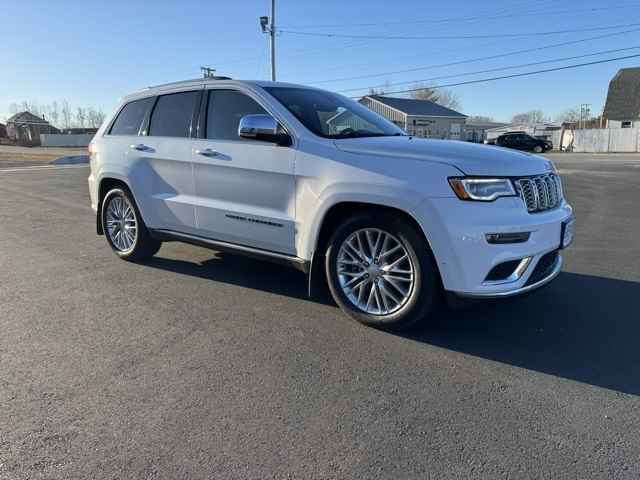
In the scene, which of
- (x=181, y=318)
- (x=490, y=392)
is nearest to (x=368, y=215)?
(x=490, y=392)

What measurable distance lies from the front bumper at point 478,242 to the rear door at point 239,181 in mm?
1280

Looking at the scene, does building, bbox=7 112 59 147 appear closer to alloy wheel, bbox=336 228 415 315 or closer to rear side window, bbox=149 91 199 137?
rear side window, bbox=149 91 199 137

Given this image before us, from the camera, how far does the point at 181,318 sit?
4.11 meters

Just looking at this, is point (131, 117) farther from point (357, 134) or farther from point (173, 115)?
point (357, 134)

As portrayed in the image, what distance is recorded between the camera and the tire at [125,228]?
220 inches

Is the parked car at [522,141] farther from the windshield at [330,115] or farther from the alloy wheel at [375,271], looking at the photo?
the alloy wheel at [375,271]

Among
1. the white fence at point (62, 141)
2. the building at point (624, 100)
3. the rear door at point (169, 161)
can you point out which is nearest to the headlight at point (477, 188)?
the rear door at point (169, 161)

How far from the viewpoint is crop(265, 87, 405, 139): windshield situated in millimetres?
4223

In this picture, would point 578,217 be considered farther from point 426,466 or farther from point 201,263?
point 426,466

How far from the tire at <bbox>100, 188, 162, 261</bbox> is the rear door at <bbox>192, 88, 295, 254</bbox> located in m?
1.10

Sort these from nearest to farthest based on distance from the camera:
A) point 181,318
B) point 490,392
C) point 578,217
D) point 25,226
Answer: point 490,392 → point 181,318 → point 25,226 → point 578,217

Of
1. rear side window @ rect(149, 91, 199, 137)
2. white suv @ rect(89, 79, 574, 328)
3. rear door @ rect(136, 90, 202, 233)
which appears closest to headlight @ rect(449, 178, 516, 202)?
white suv @ rect(89, 79, 574, 328)

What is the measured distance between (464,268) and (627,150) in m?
45.1

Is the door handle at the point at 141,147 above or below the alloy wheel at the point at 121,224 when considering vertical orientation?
above
